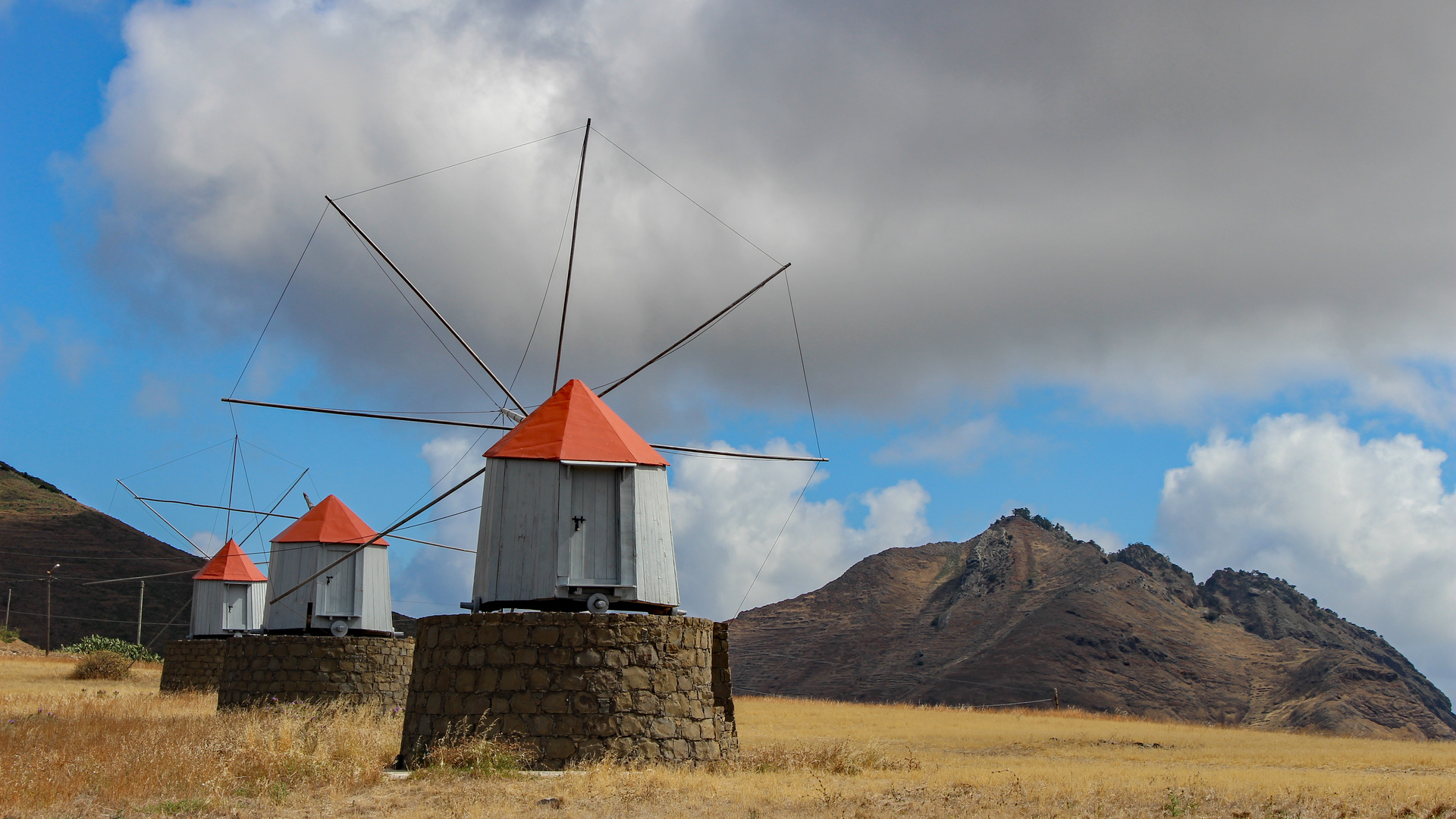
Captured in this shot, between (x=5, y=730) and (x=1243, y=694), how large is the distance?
54.9m

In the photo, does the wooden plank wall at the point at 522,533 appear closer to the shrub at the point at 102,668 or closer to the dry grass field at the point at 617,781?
the dry grass field at the point at 617,781

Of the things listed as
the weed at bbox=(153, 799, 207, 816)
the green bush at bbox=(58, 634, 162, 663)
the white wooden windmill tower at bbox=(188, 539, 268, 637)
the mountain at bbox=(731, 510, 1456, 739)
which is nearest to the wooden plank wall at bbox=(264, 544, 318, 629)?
the white wooden windmill tower at bbox=(188, 539, 268, 637)

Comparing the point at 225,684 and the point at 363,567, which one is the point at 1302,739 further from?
the point at 225,684

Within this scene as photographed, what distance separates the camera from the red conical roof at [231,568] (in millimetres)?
32969

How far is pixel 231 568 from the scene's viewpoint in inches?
1305

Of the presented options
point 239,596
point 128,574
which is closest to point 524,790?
point 239,596

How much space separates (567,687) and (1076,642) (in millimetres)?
51476

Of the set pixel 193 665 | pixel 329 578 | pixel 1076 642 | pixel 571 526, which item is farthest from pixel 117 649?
pixel 1076 642

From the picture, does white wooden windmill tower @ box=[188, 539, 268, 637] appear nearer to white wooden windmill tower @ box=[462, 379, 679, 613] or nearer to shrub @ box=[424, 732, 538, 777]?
white wooden windmill tower @ box=[462, 379, 679, 613]

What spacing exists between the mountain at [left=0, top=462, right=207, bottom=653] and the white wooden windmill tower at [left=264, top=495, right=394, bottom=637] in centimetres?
4384

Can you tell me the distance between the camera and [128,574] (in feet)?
239

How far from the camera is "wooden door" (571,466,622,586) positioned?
1466cm

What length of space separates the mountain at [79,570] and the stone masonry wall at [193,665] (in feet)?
115

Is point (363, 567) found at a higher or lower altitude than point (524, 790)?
higher
